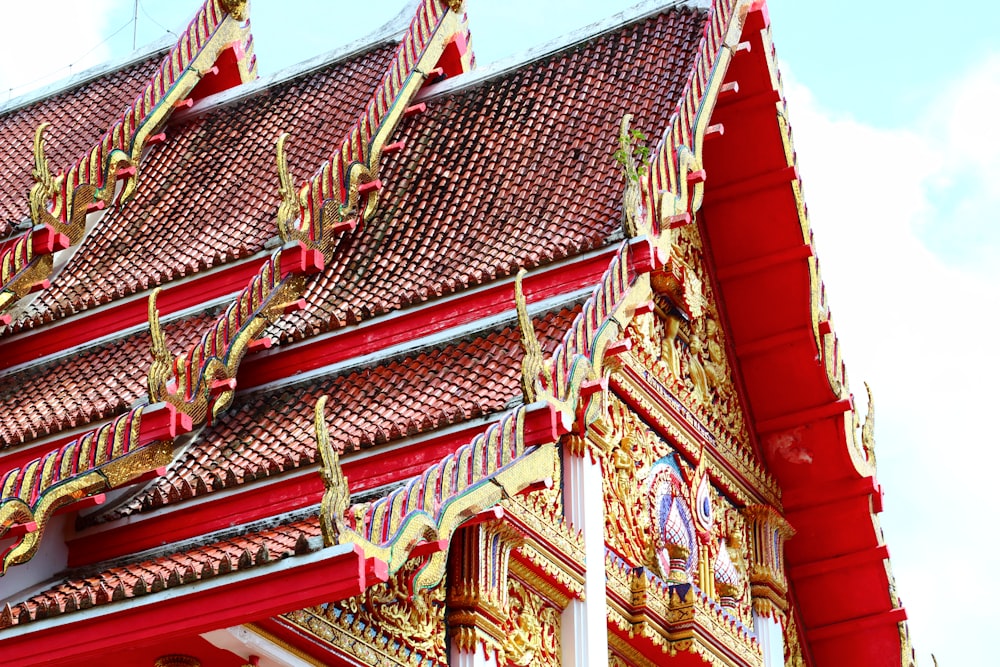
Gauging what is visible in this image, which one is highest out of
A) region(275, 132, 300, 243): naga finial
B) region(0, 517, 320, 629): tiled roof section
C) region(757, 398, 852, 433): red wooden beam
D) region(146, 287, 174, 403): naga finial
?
region(275, 132, 300, 243): naga finial

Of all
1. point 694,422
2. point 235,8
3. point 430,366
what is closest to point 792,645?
point 694,422

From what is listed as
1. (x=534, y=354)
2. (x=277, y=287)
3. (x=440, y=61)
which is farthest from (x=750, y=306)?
(x=534, y=354)

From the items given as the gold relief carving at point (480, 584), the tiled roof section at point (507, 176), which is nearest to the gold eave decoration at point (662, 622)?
the gold relief carving at point (480, 584)

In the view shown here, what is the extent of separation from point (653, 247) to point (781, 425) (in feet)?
9.17

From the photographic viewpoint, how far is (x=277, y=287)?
9.27 metres

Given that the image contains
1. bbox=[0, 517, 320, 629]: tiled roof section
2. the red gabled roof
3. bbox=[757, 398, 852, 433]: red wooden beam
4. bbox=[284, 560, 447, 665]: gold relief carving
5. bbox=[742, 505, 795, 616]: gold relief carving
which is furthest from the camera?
bbox=[757, 398, 852, 433]: red wooden beam

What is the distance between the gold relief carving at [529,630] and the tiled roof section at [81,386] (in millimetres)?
1970

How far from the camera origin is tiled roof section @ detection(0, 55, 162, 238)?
11086 mm

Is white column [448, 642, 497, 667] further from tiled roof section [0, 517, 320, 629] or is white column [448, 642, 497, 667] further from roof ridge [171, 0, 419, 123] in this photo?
roof ridge [171, 0, 419, 123]

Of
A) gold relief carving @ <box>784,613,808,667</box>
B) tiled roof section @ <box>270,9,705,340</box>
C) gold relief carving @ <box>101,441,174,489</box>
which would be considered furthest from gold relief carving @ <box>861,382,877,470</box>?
gold relief carving @ <box>101,441,174,489</box>

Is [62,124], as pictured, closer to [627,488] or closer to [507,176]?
[507,176]

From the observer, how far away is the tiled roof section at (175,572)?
20.9 ft

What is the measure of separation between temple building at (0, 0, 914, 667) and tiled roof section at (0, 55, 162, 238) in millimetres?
39

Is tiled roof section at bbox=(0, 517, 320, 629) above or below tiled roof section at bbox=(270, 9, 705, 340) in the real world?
below
